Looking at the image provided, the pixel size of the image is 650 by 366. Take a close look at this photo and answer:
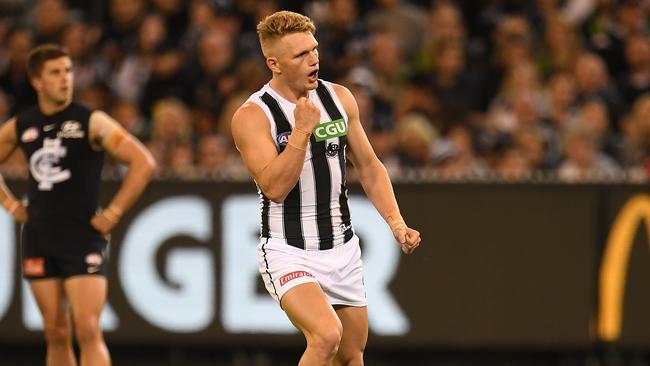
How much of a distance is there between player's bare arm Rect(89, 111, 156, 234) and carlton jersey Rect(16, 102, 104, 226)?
7cm

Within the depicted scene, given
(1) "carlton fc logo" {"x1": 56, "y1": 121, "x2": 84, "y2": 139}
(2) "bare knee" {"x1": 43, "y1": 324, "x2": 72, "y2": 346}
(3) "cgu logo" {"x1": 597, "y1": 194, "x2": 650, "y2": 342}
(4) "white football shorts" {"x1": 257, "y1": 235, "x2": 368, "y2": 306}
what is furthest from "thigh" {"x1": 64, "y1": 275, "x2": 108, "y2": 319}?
(3) "cgu logo" {"x1": 597, "y1": 194, "x2": 650, "y2": 342}

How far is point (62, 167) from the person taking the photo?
29.8 ft

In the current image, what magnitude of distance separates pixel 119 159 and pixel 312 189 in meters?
2.24

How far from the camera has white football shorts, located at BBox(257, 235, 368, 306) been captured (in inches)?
286

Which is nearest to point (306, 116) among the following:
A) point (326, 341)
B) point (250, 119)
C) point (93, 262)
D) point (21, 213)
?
point (250, 119)

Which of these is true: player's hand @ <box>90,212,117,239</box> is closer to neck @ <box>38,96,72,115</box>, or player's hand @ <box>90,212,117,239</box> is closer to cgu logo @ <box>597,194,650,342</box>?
neck @ <box>38,96,72,115</box>

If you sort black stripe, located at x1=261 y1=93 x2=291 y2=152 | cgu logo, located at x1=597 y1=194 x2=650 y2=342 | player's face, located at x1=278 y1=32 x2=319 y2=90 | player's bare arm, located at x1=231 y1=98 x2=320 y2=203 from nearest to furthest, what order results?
1. player's bare arm, located at x1=231 y1=98 x2=320 y2=203
2. player's face, located at x1=278 y1=32 x2=319 y2=90
3. black stripe, located at x1=261 y1=93 x2=291 y2=152
4. cgu logo, located at x1=597 y1=194 x2=650 y2=342

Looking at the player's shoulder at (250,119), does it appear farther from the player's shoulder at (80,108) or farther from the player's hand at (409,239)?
the player's shoulder at (80,108)

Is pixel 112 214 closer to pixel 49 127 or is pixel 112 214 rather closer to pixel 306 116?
pixel 49 127

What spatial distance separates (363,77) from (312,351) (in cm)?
707

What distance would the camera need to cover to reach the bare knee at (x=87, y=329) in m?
8.87

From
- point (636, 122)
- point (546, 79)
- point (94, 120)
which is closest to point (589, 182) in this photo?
point (636, 122)

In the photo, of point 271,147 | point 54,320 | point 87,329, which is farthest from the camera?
point 54,320

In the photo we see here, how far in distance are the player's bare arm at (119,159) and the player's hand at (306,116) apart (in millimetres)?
2477
